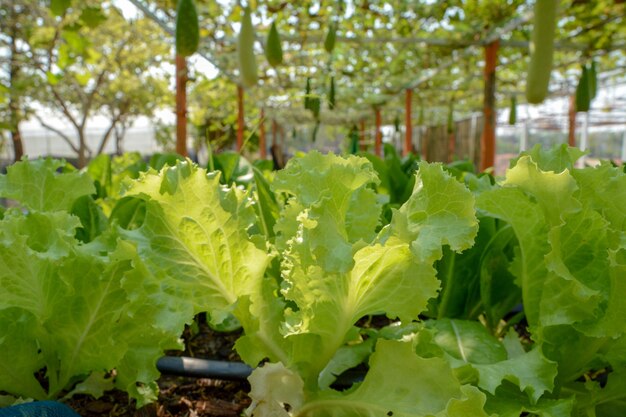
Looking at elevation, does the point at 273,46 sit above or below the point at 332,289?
above

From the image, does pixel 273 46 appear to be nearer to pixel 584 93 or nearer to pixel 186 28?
pixel 186 28

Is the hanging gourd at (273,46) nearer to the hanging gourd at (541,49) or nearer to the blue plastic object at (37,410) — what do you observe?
the hanging gourd at (541,49)

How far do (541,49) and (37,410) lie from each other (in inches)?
130

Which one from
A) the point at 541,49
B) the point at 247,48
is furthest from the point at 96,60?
the point at 541,49

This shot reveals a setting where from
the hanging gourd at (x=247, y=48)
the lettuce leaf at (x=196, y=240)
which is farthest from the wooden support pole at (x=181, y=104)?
the lettuce leaf at (x=196, y=240)

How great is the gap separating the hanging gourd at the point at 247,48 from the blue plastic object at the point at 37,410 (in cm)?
296

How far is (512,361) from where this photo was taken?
0.78 meters

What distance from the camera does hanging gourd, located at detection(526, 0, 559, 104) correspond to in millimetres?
2893

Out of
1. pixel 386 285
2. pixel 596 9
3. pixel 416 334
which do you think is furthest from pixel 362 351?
pixel 596 9

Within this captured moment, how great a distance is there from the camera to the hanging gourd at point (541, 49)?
289 centimetres

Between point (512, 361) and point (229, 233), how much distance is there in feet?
1.48

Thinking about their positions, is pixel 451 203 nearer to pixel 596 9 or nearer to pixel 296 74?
pixel 596 9

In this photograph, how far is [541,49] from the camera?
3.22 metres

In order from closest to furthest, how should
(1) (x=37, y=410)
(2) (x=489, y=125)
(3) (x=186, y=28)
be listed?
(1) (x=37, y=410), (3) (x=186, y=28), (2) (x=489, y=125)
